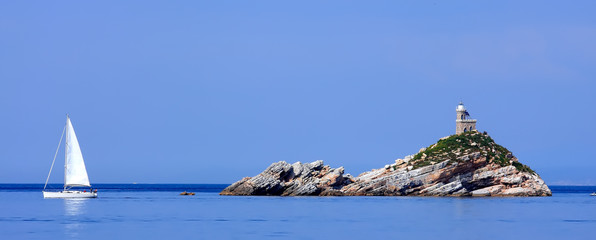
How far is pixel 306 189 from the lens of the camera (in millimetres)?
128000

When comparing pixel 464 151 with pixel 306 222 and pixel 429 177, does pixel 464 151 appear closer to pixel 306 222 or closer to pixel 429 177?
pixel 429 177

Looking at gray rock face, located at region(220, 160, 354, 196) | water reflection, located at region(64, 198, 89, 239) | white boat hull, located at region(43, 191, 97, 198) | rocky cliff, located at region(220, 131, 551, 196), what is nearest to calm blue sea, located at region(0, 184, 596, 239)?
water reflection, located at region(64, 198, 89, 239)

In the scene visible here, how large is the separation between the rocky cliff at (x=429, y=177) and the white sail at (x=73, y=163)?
1178 inches

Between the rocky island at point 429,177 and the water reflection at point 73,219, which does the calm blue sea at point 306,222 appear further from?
the rocky island at point 429,177

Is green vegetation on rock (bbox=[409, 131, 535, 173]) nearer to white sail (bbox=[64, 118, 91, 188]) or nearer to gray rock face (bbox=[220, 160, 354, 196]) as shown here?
gray rock face (bbox=[220, 160, 354, 196])

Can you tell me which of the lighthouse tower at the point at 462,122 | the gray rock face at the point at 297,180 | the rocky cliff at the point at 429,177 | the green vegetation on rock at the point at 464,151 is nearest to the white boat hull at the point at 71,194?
the gray rock face at the point at 297,180

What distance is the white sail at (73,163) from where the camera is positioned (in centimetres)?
10900

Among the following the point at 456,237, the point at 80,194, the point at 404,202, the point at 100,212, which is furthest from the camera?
the point at 80,194

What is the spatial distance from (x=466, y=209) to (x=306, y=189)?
3957 centimetres

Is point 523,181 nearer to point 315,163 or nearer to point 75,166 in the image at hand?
point 315,163

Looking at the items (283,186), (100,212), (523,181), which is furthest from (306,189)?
(100,212)

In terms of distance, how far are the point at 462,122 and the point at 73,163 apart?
6831 cm

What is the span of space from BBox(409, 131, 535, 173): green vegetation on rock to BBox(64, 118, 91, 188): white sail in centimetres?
4895

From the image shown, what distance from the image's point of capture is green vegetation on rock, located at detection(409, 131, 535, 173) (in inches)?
4951
